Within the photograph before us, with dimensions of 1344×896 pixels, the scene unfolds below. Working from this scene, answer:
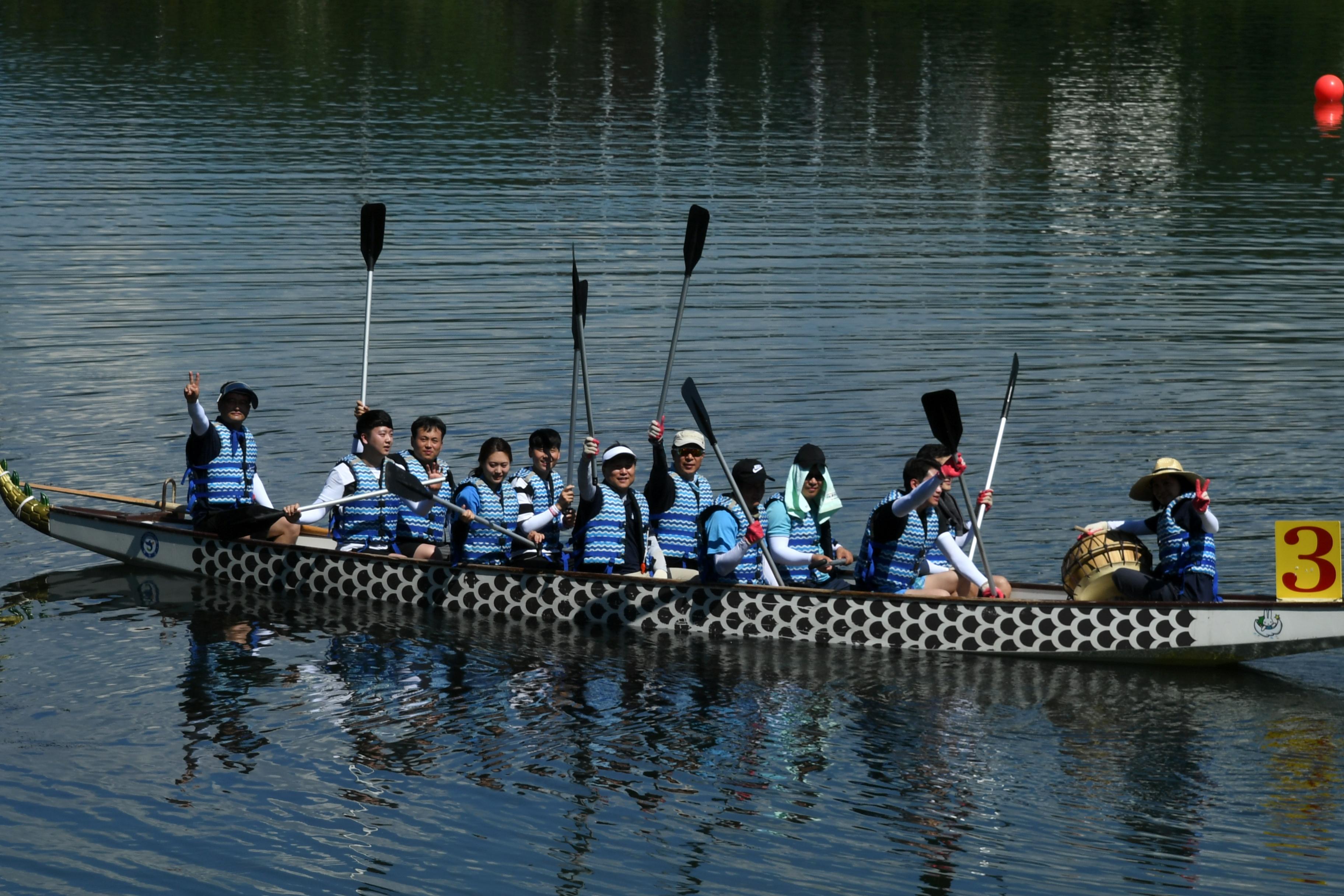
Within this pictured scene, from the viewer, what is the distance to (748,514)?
15.8m

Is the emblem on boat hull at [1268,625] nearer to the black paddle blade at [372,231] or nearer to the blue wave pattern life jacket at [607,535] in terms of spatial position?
the blue wave pattern life jacket at [607,535]

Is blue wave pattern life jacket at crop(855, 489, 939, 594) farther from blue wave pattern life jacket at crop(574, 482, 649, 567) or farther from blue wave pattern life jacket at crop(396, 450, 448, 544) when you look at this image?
blue wave pattern life jacket at crop(396, 450, 448, 544)

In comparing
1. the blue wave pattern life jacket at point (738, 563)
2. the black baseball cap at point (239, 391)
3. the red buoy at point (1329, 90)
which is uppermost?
the red buoy at point (1329, 90)

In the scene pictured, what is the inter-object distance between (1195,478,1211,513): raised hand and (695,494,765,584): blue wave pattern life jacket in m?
3.74

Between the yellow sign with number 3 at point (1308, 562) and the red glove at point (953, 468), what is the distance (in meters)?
2.50

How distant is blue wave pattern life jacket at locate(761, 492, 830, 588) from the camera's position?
16438mm

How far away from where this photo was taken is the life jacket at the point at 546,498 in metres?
17.3

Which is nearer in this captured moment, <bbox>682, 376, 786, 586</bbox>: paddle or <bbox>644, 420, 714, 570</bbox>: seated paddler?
<bbox>682, 376, 786, 586</bbox>: paddle

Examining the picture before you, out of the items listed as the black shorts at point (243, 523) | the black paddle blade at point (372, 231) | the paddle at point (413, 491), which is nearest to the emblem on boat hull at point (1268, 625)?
the paddle at point (413, 491)

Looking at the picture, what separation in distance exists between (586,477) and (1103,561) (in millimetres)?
4537

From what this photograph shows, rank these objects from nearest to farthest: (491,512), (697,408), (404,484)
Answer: (697,408) → (404,484) → (491,512)

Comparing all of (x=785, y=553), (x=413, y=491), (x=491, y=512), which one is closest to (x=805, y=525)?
(x=785, y=553)

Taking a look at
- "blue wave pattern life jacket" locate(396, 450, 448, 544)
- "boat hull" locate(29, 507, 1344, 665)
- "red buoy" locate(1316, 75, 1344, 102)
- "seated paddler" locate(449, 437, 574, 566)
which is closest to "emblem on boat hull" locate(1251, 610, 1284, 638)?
"boat hull" locate(29, 507, 1344, 665)

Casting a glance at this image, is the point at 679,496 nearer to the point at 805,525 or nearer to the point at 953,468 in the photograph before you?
the point at 805,525
